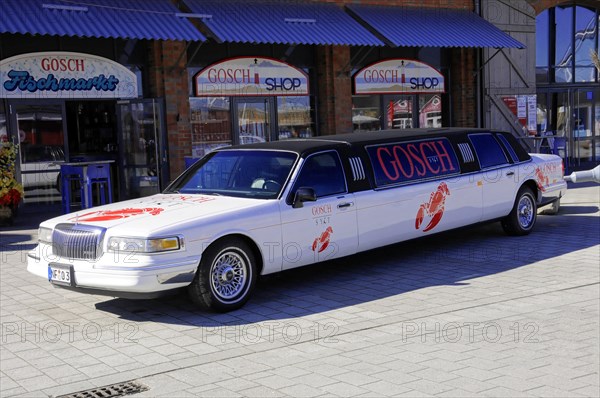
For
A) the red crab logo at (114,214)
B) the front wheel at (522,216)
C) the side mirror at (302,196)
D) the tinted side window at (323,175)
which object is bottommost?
the front wheel at (522,216)

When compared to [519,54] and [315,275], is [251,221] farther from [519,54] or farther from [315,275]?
[519,54]

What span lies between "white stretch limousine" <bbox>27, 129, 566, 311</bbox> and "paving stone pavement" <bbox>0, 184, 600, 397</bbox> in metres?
0.44

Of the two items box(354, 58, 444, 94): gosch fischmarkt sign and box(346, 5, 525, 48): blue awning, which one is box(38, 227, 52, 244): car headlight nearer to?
box(346, 5, 525, 48): blue awning

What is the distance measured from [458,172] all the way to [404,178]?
1.07 meters

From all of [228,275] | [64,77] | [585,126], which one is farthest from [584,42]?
[228,275]

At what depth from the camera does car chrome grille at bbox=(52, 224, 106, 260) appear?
695 centimetres

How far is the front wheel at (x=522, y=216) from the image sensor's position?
424 inches

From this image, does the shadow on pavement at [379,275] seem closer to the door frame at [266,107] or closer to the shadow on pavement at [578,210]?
the shadow on pavement at [578,210]

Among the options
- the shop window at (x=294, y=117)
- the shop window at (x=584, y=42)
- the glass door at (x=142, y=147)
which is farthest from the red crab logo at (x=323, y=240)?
the shop window at (x=584, y=42)

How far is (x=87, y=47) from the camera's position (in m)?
14.5

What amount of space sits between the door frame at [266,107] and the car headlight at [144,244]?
9822mm

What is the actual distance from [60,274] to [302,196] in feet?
8.22

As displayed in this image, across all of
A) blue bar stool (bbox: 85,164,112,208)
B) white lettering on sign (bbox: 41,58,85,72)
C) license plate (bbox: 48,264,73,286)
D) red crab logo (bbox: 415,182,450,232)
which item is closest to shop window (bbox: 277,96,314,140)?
white lettering on sign (bbox: 41,58,85,72)

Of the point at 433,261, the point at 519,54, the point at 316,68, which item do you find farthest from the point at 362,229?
the point at 519,54
